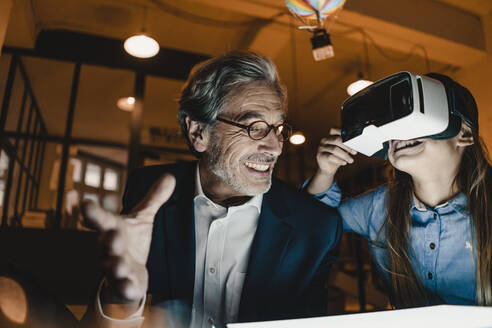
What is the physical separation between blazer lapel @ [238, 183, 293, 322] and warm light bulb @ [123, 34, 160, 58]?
7.19ft

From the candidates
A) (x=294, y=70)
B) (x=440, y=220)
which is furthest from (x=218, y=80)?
(x=294, y=70)

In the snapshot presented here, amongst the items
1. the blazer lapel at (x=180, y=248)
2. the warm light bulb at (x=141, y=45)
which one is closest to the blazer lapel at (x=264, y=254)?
the blazer lapel at (x=180, y=248)

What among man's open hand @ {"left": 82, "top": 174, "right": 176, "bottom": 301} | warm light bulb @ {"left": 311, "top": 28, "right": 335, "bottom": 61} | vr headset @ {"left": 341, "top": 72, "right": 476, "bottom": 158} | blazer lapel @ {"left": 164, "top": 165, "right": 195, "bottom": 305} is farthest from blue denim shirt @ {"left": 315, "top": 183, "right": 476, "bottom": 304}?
warm light bulb @ {"left": 311, "top": 28, "right": 335, "bottom": 61}

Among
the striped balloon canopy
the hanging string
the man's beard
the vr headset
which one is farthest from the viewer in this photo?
the hanging string

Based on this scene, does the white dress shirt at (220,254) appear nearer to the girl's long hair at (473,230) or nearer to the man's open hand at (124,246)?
the man's open hand at (124,246)

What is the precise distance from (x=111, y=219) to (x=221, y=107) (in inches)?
22.6

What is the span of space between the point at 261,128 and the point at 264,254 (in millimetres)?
366

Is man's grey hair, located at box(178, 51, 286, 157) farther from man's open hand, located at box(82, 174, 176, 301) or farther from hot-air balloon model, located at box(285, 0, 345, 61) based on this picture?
hot-air balloon model, located at box(285, 0, 345, 61)

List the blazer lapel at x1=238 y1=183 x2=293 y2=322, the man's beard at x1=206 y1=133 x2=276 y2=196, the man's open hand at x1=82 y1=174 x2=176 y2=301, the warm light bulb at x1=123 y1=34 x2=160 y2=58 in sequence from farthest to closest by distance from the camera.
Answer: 1. the warm light bulb at x1=123 y1=34 x2=160 y2=58
2. the man's beard at x1=206 y1=133 x2=276 y2=196
3. the blazer lapel at x1=238 y1=183 x2=293 y2=322
4. the man's open hand at x1=82 y1=174 x2=176 y2=301

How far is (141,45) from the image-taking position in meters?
2.71

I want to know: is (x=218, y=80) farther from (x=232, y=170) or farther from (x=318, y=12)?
(x=318, y=12)

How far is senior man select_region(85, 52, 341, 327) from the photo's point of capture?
2.77ft

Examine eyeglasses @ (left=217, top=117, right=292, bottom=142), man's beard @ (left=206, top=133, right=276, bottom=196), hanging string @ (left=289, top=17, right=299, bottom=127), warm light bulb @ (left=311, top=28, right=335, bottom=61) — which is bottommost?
man's beard @ (left=206, top=133, right=276, bottom=196)

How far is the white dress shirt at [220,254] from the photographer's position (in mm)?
873
